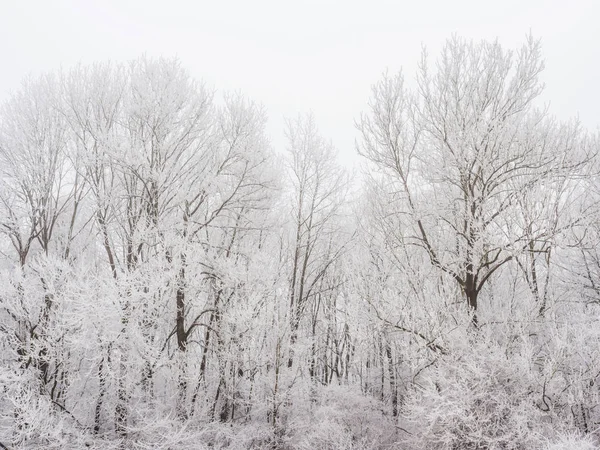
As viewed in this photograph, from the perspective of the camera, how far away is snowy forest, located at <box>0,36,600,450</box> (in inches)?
318

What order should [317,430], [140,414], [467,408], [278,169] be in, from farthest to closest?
[278,169]
[317,430]
[140,414]
[467,408]

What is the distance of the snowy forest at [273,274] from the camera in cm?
809

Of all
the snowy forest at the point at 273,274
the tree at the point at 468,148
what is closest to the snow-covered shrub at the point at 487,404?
the snowy forest at the point at 273,274

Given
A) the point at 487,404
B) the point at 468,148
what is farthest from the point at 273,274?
the point at 487,404

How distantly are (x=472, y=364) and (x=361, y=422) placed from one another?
605 centimetres

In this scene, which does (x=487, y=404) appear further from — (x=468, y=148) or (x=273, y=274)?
(x=273, y=274)

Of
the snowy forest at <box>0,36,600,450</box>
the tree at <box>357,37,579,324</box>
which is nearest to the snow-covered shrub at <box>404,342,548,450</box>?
the snowy forest at <box>0,36,600,450</box>

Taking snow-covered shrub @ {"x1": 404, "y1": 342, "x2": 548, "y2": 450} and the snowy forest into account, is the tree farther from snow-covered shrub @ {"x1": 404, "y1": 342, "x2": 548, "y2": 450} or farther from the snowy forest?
snow-covered shrub @ {"x1": 404, "y1": 342, "x2": 548, "y2": 450}

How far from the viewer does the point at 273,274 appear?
40.8 feet

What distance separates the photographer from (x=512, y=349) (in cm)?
858

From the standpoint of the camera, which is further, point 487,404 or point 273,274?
point 273,274

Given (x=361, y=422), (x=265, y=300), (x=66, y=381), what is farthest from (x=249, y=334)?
(x=66, y=381)

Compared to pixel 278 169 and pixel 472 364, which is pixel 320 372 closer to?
pixel 278 169

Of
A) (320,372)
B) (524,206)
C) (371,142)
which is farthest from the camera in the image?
(320,372)
